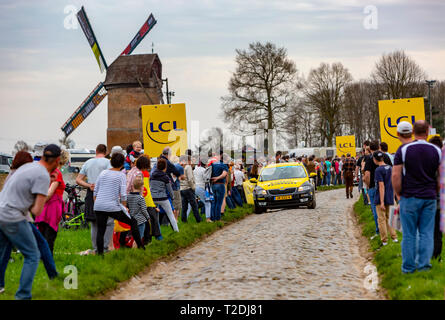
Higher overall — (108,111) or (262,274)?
(108,111)

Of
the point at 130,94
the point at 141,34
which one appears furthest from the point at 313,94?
the point at 130,94

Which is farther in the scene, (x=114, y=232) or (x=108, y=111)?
(x=108, y=111)

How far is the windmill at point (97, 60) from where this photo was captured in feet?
178

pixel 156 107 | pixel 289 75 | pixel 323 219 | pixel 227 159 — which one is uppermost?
pixel 289 75

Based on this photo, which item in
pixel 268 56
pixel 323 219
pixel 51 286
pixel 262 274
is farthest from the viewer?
pixel 268 56

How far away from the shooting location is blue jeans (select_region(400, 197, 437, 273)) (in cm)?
847

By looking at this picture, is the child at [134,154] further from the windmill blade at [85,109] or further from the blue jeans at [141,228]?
the windmill blade at [85,109]

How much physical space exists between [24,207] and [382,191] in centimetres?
693

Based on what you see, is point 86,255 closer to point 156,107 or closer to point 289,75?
point 156,107

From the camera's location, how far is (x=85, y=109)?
196 feet

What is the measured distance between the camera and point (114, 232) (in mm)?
11859

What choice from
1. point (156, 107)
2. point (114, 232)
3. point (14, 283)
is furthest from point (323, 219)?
A: point (14, 283)

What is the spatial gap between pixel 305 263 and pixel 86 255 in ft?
11.9

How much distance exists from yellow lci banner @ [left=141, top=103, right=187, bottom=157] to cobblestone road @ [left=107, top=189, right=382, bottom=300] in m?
4.26
